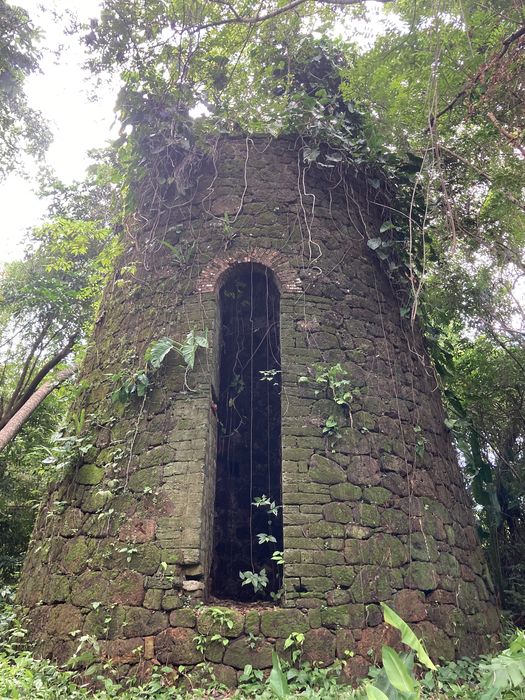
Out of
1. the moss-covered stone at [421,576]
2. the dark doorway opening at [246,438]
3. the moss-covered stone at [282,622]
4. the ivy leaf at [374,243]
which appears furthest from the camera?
the dark doorway opening at [246,438]

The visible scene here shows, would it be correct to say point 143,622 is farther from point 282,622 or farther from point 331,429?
point 331,429

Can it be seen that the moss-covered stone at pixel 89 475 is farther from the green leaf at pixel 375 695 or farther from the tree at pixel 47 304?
the tree at pixel 47 304

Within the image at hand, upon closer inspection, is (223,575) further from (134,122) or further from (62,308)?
(62,308)

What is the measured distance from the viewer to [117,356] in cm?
547

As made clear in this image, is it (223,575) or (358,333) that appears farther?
(223,575)

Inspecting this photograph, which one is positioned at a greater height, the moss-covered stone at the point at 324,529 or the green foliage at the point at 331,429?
the green foliage at the point at 331,429

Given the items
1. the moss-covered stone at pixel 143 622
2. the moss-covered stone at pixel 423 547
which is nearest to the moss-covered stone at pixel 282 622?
the moss-covered stone at pixel 143 622

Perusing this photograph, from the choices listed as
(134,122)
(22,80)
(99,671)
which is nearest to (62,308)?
(22,80)

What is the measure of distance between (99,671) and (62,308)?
8507mm

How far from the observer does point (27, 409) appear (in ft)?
31.7

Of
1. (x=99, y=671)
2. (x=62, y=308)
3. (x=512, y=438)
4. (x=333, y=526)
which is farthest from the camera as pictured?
(x=62, y=308)

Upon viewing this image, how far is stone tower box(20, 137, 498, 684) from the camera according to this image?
4043mm

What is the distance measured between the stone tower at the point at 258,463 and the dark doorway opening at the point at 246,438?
0.09 ft

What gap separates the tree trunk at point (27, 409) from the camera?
29.8ft
